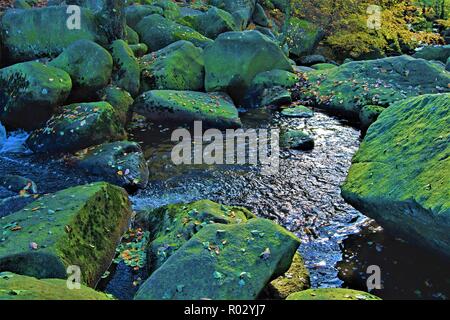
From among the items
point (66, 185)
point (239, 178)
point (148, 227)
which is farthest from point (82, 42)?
point (148, 227)

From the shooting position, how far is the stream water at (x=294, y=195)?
737 centimetres

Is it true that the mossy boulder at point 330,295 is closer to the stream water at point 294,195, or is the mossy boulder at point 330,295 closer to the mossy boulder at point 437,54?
the stream water at point 294,195

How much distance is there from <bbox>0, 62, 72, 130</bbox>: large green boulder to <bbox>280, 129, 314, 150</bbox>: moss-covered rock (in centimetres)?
663

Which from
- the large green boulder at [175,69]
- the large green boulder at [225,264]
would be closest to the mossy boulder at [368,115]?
the large green boulder at [175,69]

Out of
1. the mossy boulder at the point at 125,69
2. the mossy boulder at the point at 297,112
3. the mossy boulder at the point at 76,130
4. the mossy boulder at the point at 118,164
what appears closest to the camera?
the mossy boulder at the point at 118,164

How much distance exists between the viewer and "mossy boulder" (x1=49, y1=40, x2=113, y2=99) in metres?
13.6

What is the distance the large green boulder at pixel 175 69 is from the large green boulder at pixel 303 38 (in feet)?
30.7

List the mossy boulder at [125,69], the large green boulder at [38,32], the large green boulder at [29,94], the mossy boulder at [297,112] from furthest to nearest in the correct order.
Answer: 1. the large green boulder at [38,32]
2. the mossy boulder at [297,112]
3. the mossy boulder at [125,69]
4. the large green boulder at [29,94]

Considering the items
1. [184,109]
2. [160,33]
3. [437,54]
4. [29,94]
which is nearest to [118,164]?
[29,94]

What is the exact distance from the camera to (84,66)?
13734 mm

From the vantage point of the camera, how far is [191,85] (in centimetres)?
1612

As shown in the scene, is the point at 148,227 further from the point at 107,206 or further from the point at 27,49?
the point at 27,49

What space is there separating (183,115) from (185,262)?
862 centimetres

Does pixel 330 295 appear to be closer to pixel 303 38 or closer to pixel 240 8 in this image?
pixel 303 38
